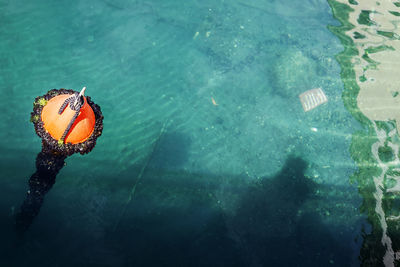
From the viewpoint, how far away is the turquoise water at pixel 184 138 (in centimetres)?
499

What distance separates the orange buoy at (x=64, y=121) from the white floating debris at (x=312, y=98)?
162 inches

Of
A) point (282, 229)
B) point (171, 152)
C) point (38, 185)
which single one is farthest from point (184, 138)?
point (38, 185)

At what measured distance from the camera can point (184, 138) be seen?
19.1 ft

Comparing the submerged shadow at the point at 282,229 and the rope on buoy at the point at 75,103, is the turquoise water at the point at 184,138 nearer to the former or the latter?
the submerged shadow at the point at 282,229

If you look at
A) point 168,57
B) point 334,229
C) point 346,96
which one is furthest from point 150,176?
point 346,96

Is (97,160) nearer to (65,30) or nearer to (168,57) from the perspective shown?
(168,57)

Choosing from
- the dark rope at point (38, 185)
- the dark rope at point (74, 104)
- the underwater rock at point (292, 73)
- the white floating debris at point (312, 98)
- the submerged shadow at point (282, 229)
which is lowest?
the submerged shadow at point (282, 229)

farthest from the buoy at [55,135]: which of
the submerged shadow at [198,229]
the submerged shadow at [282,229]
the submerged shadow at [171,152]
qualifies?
the submerged shadow at [282,229]

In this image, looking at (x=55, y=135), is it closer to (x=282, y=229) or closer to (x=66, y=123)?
(x=66, y=123)

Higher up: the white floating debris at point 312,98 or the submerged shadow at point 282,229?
the white floating debris at point 312,98

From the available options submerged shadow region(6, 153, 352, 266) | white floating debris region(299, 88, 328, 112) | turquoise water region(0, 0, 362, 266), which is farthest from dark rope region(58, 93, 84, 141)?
white floating debris region(299, 88, 328, 112)

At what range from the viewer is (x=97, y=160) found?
5.43m

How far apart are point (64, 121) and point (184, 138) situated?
7.02ft

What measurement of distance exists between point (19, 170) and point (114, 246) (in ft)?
6.63
